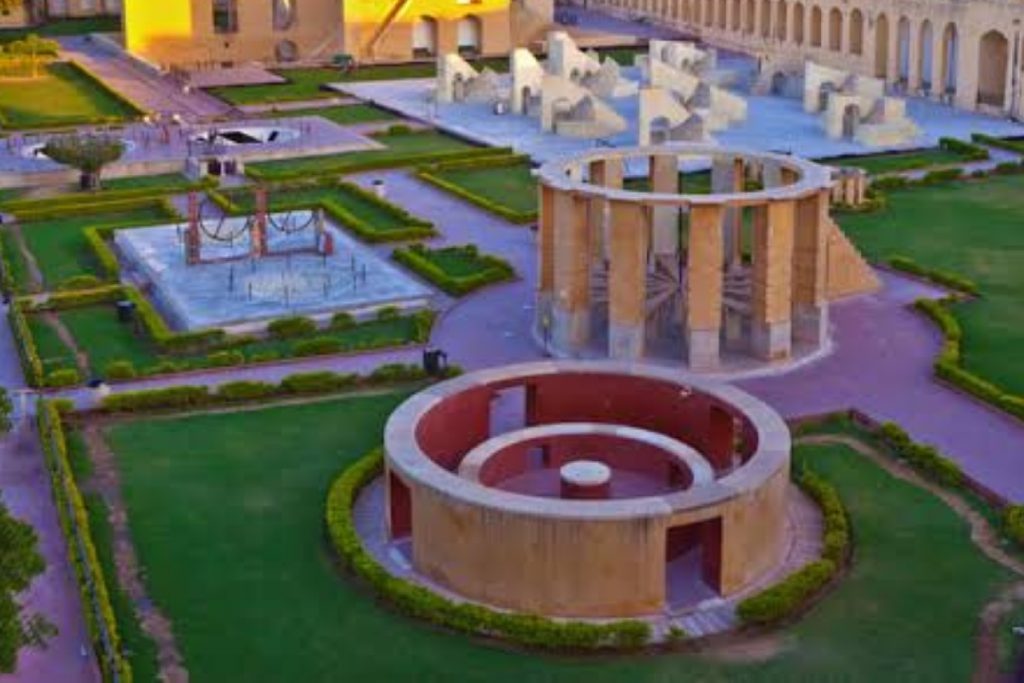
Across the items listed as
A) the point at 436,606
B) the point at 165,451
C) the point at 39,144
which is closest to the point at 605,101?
the point at 39,144

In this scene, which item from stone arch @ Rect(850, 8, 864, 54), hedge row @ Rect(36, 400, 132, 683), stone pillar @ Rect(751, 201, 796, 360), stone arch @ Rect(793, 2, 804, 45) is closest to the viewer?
hedge row @ Rect(36, 400, 132, 683)

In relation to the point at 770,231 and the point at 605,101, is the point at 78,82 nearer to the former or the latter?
the point at 605,101

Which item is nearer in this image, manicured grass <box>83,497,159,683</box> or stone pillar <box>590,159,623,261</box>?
manicured grass <box>83,497,159,683</box>

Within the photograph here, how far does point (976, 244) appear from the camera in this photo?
35656 mm

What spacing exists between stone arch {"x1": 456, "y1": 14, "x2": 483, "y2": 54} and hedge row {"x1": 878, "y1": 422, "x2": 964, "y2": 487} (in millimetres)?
51291

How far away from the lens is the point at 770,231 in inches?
1037

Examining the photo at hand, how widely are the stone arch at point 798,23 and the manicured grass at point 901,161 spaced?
2006 cm

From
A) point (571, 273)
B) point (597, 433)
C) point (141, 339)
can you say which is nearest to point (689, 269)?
point (571, 273)

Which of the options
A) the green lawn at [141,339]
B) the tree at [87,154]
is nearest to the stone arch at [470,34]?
the tree at [87,154]

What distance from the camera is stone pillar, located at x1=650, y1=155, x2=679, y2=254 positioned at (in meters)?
31.0

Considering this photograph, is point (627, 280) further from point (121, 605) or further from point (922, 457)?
point (121, 605)

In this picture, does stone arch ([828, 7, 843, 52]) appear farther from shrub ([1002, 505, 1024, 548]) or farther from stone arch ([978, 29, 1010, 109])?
shrub ([1002, 505, 1024, 548])

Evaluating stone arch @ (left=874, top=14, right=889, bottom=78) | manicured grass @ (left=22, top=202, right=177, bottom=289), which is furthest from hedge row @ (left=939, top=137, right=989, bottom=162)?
manicured grass @ (left=22, top=202, right=177, bottom=289)

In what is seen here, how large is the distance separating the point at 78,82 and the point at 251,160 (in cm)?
2091
